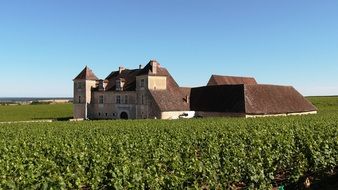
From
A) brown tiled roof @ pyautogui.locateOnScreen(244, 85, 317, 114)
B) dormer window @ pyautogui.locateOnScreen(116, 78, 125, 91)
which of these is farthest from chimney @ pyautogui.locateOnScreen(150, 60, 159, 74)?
brown tiled roof @ pyautogui.locateOnScreen(244, 85, 317, 114)

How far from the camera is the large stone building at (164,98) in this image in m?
46.7

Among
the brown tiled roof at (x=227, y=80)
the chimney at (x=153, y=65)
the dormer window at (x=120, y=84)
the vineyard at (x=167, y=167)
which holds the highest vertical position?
the chimney at (x=153, y=65)

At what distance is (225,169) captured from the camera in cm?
1153

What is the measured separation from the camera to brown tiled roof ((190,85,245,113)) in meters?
45.8

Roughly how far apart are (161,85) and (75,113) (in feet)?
48.3

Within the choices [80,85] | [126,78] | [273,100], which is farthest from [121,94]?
[273,100]

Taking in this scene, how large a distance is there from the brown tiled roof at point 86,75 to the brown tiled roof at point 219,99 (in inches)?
590

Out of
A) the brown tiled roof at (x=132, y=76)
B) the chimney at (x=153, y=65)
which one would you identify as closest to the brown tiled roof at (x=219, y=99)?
the brown tiled roof at (x=132, y=76)

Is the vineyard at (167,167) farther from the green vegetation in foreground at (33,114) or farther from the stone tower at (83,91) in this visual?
the green vegetation in foreground at (33,114)

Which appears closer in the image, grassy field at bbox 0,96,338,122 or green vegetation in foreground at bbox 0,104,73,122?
grassy field at bbox 0,96,338,122

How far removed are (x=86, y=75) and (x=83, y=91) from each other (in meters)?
2.40

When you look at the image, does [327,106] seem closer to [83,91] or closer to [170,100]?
[170,100]

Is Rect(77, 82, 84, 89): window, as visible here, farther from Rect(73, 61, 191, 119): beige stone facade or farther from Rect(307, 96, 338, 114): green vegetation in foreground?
Rect(307, 96, 338, 114): green vegetation in foreground

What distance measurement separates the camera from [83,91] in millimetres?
55500
